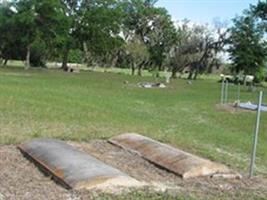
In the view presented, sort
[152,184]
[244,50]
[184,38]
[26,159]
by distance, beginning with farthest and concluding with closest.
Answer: [184,38]
[244,50]
[26,159]
[152,184]

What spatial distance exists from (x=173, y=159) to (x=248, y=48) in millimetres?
54138

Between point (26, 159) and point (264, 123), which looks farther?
point (264, 123)

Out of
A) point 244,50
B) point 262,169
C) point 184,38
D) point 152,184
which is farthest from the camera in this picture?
point 184,38

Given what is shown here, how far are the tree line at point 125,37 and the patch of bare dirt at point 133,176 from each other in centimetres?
3432

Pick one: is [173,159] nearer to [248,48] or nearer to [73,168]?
[73,168]

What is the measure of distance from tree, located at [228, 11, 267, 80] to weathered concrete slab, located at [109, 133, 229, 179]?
171 feet

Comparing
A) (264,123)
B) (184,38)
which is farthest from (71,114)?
(184,38)

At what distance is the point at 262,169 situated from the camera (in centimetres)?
806

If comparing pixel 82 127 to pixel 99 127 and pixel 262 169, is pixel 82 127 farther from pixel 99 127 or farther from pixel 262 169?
pixel 262 169

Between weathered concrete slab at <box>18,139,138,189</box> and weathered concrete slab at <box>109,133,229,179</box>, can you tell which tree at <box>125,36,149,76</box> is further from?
weathered concrete slab at <box>18,139,138,189</box>

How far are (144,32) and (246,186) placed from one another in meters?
67.3

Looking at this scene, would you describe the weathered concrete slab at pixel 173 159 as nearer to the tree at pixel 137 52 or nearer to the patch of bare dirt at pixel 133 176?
the patch of bare dirt at pixel 133 176

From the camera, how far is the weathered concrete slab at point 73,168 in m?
5.86

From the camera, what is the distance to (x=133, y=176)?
6.68 m
